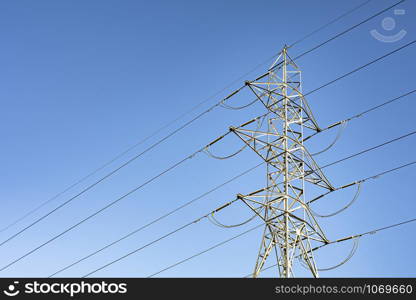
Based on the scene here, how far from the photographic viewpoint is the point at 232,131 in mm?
17438

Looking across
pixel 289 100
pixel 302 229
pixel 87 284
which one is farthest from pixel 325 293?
pixel 289 100

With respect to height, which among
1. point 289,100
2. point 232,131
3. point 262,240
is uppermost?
point 289,100

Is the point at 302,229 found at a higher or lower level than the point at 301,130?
lower

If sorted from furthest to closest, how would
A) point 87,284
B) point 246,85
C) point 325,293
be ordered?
point 246,85 < point 87,284 < point 325,293

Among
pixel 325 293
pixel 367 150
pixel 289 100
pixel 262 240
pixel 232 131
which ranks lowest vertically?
pixel 325 293

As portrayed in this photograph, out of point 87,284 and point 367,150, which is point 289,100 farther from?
point 87,284

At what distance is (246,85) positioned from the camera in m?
18.8

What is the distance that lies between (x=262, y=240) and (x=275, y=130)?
3.81 metres

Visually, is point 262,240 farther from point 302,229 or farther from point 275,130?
point 275,130

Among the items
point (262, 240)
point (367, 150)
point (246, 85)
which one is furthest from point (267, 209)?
point (246, 85)

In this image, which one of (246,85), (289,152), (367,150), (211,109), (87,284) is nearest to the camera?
(87,284)

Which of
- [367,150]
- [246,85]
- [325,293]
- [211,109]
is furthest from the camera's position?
[211,109]

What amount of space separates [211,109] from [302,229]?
6400 millimetres

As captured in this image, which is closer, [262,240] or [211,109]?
[262,240]
